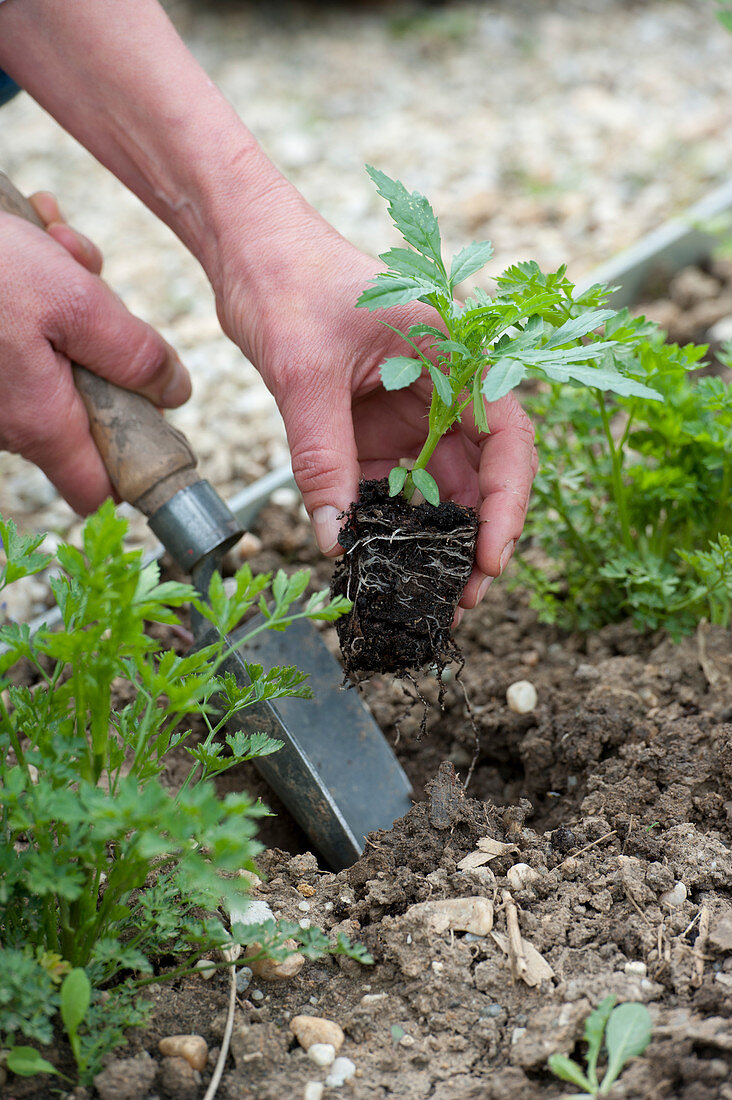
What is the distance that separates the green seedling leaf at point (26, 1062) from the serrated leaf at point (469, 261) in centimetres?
130

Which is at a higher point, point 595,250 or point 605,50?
point 605,50

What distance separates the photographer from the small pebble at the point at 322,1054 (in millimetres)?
1349

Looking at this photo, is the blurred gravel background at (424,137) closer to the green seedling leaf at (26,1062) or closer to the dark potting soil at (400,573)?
the dark potting soil at (400,573)

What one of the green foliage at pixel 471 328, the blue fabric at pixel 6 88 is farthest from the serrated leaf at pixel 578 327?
the blue fabric at pixel 6 88

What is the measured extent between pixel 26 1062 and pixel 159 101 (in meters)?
1.87

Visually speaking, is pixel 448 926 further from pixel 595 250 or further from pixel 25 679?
pixel 595 250

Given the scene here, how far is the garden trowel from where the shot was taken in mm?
1908

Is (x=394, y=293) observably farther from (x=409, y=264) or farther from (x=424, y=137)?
(x=424, y=137)

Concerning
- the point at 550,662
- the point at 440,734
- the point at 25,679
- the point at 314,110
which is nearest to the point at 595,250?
the point at 314,110

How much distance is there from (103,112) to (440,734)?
1.69 metres

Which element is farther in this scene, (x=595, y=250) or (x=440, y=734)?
(x=595, y=250)

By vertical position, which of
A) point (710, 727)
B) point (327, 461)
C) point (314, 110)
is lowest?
point (710, 727)

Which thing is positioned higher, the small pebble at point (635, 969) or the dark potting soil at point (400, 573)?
the dark potting soil at point (400, 573)

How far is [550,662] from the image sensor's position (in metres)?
2.29
